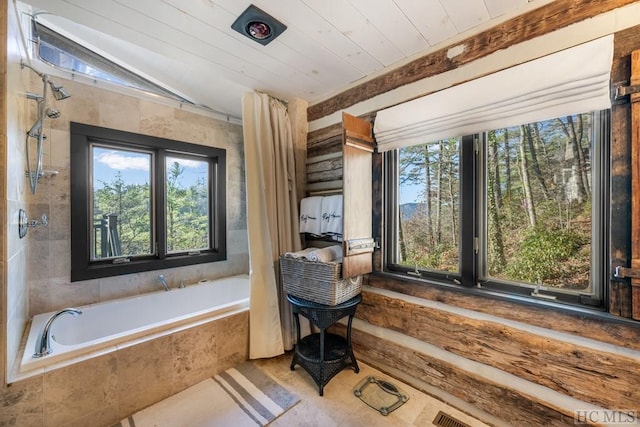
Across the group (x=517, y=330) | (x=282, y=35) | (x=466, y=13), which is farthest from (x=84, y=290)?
(x=466, y=13)

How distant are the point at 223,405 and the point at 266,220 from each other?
4.22ft

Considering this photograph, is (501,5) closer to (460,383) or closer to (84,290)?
(460,383)

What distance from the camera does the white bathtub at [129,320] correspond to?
1.44 metres

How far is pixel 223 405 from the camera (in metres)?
1.64

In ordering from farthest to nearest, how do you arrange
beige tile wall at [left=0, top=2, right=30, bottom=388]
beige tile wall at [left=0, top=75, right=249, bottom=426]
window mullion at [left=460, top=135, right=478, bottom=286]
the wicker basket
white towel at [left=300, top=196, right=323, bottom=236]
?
1. white towel at [left=300, top=196, right=323, bottom=236]
2. the wicker basket
3. window mullion at [left=460, top=135, right=478, bottom=286]
4. beige tile wall at [left=0, top=75, right=249, bottom=426]
5. beige tile wall at [left=0, top=2, right=30, bottom=388]

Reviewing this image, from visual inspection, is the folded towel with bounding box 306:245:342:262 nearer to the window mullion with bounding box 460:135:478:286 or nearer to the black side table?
the black side table

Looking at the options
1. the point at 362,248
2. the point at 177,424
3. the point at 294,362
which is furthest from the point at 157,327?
the point at 362,248

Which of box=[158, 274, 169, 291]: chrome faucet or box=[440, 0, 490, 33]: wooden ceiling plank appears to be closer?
box=[440, 0, 490, 33]: wooden ceiling plank

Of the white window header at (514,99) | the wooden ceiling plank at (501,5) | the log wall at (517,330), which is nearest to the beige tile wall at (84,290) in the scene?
the log wall at (517,330)

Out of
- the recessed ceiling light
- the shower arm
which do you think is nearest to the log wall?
the recessed ceiling light

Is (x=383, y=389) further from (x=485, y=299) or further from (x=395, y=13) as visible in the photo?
(x=395, y=13)

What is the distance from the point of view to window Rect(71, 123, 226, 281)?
6.85ft

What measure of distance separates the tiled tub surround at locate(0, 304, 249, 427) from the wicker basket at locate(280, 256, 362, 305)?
1.81 ft

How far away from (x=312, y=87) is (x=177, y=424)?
2.56 metres
